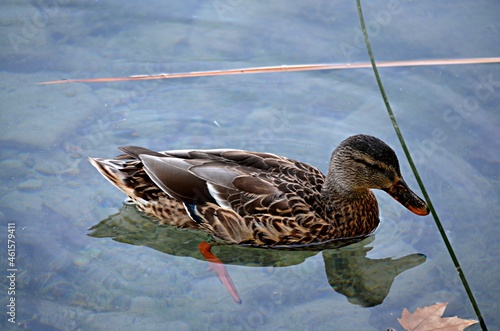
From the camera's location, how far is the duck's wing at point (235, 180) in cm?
643

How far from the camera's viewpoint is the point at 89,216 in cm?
671

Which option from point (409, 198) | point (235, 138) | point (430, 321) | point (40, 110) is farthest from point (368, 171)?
point (40, 110)

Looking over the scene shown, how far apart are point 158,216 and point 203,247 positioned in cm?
51

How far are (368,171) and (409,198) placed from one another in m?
0.41

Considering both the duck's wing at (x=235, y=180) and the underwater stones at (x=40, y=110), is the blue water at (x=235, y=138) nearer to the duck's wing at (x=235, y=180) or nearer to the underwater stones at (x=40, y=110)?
the underwater stones at (x=40, y=110)

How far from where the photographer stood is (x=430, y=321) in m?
5.82

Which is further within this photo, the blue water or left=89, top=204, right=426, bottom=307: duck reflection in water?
left=89, top=204, right=426, bottom=307: duck reflection in water

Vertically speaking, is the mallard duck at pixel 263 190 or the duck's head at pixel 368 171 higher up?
the duck's head at pixel 368 171

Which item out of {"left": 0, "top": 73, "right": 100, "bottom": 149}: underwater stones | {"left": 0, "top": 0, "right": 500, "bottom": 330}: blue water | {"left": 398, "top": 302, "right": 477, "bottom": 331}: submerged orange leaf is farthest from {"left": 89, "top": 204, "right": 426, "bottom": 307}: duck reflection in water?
{"left": 0, "top": 73, "right": 100, "bottom": 149}: underwater stones

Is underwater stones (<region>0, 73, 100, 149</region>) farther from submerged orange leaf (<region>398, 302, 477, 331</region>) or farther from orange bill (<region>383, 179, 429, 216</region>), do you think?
submerged orange leaf (<region>398, 302, 477, 331</region>)

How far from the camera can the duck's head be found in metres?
6.34

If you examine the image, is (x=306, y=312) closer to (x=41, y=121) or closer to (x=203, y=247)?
(x=203, y=247)

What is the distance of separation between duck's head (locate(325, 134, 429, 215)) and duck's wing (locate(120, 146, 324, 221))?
0.25 m

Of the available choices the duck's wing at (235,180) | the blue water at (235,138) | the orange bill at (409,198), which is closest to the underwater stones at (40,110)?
the blue water at (235,138)
